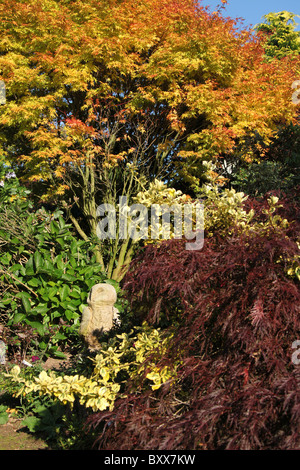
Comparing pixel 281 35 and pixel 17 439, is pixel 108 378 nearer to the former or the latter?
pixel 17 439

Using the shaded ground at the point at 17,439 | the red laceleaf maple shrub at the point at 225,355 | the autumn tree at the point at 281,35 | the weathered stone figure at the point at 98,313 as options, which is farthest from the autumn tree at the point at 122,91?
the autumn tree at the point at 281,35

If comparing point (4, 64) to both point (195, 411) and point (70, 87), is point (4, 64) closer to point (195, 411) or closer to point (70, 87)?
point (70, 87)

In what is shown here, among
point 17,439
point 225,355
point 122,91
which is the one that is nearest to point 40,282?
point 17,439

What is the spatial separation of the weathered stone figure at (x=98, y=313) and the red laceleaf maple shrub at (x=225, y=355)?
1860 millimetres

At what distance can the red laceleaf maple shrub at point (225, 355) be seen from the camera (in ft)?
6.16

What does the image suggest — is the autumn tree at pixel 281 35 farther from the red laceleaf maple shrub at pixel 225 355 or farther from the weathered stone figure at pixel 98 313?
the red laceleaf maple shrub at pixel 225 355

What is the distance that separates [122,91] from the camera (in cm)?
723

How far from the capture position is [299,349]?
6.77 feet

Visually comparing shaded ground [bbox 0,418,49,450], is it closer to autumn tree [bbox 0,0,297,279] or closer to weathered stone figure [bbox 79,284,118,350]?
weathered stone figure [bbox 79,284,118,350]

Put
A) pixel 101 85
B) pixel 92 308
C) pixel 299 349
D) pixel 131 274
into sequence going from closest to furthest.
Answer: pixel 299 349
pixel 131 274
pixel 92 308
pixel 101 85

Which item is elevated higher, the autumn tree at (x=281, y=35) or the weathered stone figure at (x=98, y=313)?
the autumn tree at (x=281, y=35)

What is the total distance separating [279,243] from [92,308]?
2.63 meters

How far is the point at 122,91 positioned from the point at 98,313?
4.28 m

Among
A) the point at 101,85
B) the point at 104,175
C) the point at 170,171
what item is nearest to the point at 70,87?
the point at 101,85
